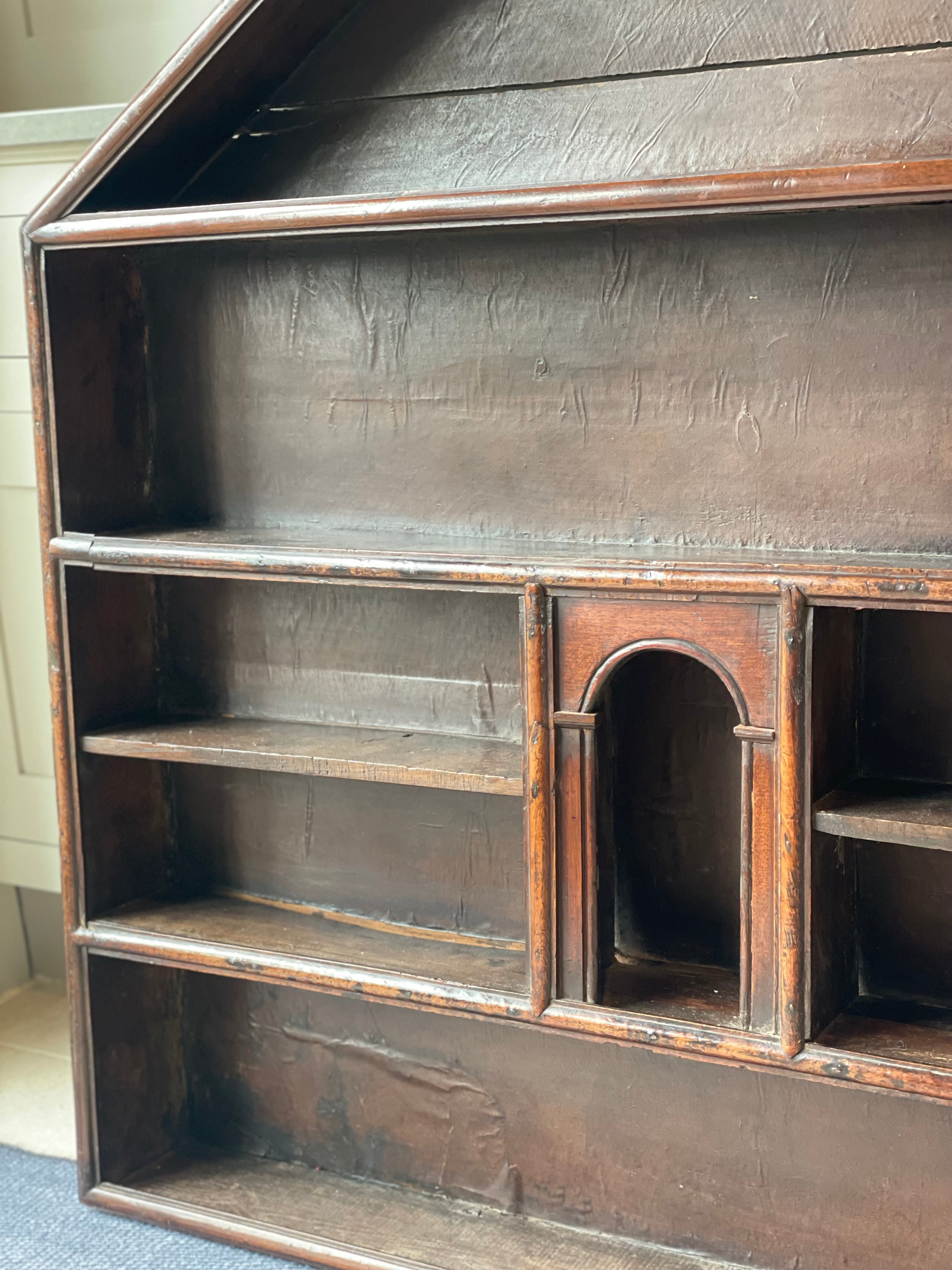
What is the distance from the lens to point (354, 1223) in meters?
2.09

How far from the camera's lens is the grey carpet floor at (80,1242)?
205cm

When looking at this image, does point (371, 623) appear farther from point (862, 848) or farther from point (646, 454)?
Answer: point (862, 848)

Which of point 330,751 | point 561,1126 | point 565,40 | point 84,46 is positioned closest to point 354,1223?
point 561,1126

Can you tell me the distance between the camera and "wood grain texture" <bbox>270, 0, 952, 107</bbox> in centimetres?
169

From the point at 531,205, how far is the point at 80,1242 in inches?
66.2

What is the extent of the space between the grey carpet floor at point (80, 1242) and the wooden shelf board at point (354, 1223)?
0.02 meters

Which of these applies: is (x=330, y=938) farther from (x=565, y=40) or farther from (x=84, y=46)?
(x=84, y=46)

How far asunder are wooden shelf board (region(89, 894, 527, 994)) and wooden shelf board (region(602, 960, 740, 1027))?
14cm

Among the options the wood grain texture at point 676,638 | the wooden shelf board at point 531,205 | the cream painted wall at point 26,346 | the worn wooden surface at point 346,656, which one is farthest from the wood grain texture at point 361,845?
the wooden shelf board at point 531,205

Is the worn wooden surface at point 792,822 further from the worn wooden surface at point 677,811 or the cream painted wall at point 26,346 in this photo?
the cream painted wall at point 26,346

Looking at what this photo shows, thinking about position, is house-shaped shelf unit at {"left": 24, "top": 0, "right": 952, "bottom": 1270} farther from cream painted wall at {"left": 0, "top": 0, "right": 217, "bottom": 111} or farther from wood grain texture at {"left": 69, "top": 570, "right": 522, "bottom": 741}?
cream painted wall at {"left": 0, "top": 0, "right": 217, "bottom": 111}

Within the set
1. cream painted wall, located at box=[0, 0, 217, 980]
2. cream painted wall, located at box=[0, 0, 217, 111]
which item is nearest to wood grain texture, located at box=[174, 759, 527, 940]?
cream painted wall, located at box=[0, 0, 217, 980]

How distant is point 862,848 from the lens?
1828mm

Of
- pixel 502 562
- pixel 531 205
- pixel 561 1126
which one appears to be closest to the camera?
pixel 531 205
